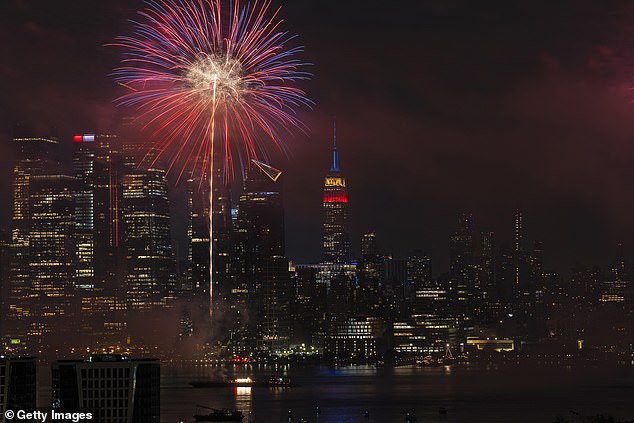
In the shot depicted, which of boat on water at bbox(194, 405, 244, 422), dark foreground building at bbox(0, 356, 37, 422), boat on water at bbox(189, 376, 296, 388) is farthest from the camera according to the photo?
boat on water at bbox(189, 376, 296, 388)

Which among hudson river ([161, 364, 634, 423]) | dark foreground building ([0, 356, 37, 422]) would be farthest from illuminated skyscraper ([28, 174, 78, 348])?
dark foreground building ([0, 356, 37, 422])

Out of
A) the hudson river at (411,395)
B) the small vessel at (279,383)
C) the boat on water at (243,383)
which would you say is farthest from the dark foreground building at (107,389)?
the small vessel at (279,383)

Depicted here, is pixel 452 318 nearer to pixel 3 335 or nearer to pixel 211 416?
pixel 3 335

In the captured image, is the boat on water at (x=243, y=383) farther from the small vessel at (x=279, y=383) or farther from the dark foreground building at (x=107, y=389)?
the dark foreground building at (x=107, y=389)

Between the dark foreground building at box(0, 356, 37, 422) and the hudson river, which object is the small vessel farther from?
the dark foreground building at box(0, 356, 37, 422)

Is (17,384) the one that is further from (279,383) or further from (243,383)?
(243,383)

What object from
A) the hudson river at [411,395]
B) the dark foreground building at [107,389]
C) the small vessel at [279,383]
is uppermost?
the dark foreground building at [107,389]

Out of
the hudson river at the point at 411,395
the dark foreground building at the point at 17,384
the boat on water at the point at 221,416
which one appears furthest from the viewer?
the hudson river at the point at 411,395
